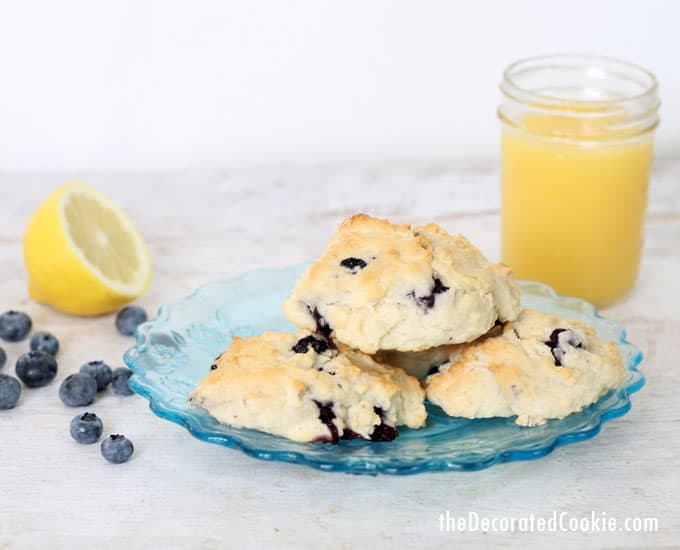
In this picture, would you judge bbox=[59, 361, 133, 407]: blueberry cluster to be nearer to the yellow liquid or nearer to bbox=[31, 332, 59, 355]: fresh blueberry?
bbox=[31, 332, 59, 355]: fresh blueberry

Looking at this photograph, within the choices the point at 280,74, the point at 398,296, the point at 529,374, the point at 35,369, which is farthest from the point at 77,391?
the point at 280,74

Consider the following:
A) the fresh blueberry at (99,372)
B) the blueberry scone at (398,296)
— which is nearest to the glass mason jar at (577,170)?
the blueberry scone at (398,296)

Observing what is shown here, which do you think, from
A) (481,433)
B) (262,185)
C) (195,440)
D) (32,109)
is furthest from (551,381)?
(32,109)

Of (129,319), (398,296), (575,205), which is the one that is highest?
(398,296)

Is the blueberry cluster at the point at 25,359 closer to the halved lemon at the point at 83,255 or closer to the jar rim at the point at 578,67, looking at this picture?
the halved lemon at the point at 83,255

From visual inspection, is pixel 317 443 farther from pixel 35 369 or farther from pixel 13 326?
pixel 13 326

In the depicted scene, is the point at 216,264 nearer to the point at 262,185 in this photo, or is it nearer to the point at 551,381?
the point at 262,185
